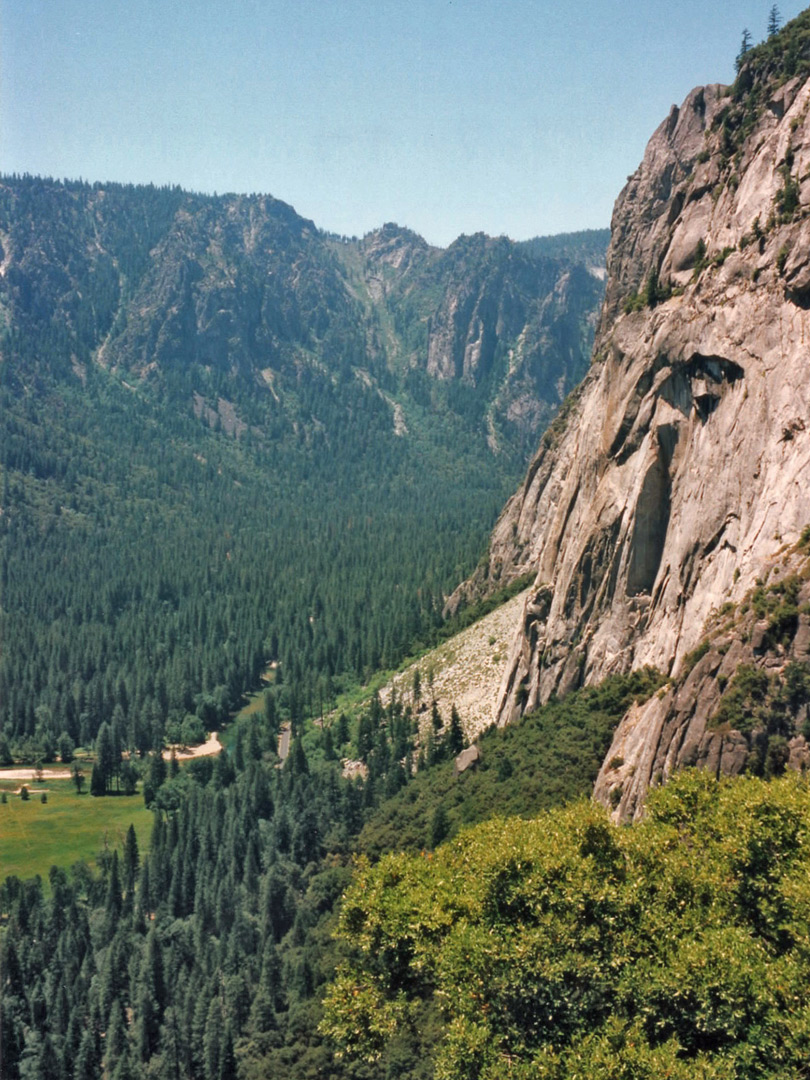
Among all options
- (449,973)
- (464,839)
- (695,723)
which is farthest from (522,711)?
(449,973)

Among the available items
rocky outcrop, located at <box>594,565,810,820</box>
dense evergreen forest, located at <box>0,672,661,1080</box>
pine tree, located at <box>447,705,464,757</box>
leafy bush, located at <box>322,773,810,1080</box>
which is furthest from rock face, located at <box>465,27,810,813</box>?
leafy bush, located at <box>322,773,810,1080</box>

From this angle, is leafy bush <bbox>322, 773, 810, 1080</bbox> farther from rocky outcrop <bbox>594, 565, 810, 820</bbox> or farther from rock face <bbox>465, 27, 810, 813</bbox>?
rock face <bbox>465, 27, 810, 813</bbox>

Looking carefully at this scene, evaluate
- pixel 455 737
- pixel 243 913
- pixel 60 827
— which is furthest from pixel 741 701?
pixel 60 827

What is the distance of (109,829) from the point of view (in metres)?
145

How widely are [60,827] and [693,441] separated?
4101 inches

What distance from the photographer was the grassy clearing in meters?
135

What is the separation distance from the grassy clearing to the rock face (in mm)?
57800

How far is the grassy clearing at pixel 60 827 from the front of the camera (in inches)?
5310

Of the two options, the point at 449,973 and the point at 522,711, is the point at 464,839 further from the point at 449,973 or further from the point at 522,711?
the point at 522,711

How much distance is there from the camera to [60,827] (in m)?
146

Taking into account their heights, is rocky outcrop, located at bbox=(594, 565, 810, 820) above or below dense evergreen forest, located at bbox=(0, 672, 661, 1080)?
above

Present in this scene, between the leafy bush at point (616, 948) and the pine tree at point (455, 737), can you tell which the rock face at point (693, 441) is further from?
the leafy bush at point (616, 948)

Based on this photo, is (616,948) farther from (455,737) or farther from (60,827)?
(60,827)

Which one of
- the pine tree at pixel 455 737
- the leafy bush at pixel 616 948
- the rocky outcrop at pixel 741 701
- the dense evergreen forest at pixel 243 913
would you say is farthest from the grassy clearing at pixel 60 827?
the leafy bush at pixel 616 948
